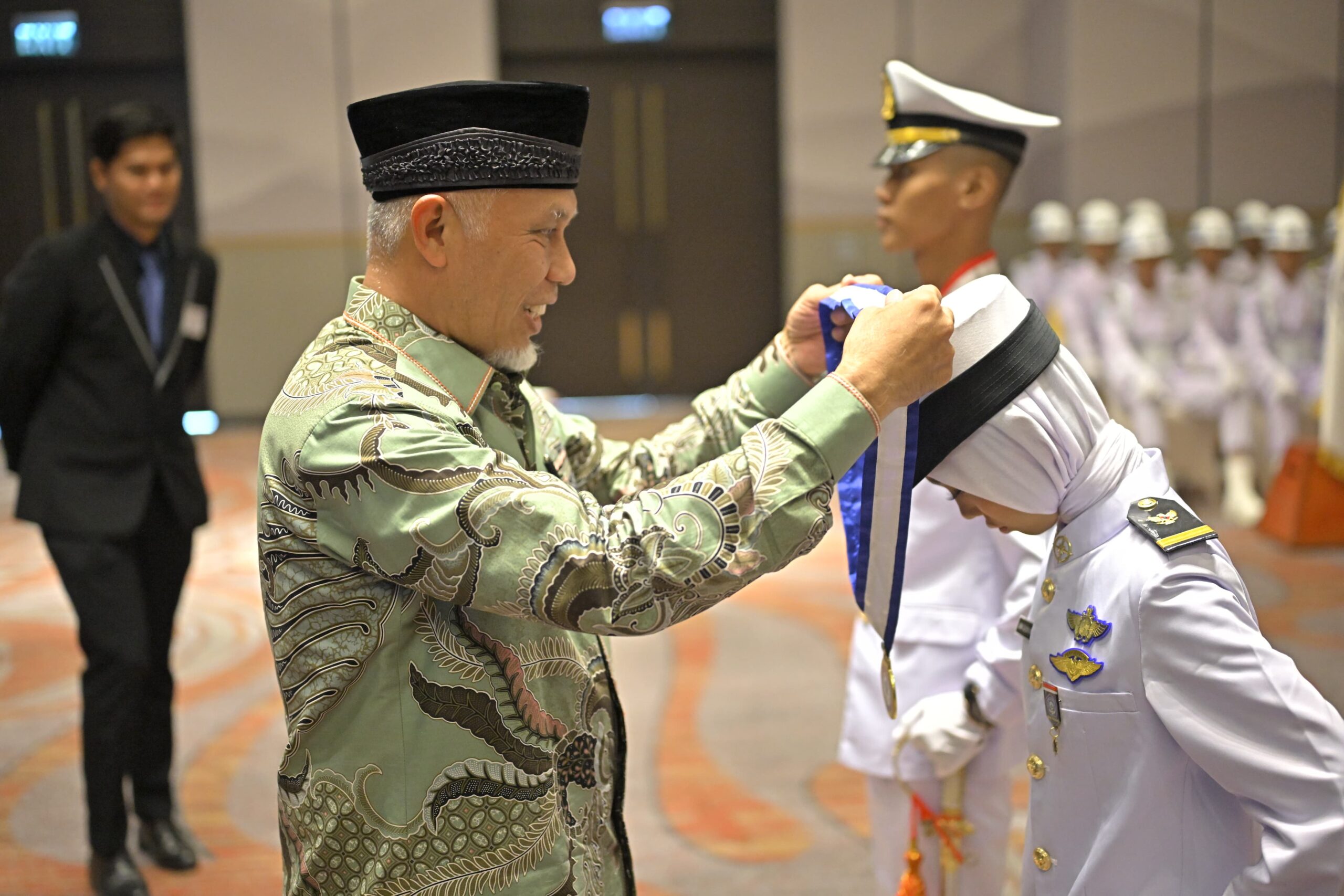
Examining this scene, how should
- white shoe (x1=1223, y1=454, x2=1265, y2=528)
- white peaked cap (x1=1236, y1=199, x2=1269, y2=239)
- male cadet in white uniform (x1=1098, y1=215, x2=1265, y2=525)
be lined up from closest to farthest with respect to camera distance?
white shoe (x1=1223, y1=454, x2=1265, y2=528) < male cadet in white uniform (x1=1098, y1=215, x2=1265, y2=525) < white peaked cap (x1=1236, y1=199, x2=1269, y2=239)

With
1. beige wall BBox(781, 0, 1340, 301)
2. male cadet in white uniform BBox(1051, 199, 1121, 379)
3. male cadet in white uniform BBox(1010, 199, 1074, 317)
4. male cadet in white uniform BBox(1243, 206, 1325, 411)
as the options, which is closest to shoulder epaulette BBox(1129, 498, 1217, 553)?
male cadet in white uniform BBox(1051, 199, 1121, 379)

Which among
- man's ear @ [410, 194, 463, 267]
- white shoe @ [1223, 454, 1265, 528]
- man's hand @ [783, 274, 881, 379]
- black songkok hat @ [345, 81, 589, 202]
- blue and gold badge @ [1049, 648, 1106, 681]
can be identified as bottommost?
white shoe @ [1223, 454, 1265, 528]

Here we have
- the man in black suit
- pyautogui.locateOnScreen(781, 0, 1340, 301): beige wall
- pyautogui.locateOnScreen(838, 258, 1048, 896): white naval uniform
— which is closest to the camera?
pyautogui.locateOnScreen(838, 258, 1048, 896): white naval uniform

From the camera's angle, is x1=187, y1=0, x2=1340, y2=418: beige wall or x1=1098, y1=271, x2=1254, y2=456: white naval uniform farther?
x1=187, y1=0, x2=1340, y2=418: beige wall

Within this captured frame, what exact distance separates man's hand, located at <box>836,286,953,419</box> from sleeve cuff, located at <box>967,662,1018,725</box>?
0.72 meters

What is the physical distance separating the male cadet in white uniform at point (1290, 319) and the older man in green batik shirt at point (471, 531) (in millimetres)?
6924

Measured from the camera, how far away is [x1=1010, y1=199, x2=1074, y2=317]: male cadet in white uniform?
28.3ft

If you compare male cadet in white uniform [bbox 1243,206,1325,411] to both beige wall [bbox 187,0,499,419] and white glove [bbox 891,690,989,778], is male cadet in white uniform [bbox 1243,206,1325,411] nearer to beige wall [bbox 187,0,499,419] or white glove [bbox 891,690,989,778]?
beige wall [bbox 187,0,499,419]

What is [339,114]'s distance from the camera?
1025 centimetres

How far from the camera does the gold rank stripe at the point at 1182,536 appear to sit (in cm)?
133

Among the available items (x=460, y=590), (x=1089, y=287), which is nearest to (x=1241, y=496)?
(x=1089, y=287)

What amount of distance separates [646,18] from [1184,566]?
9532 mm

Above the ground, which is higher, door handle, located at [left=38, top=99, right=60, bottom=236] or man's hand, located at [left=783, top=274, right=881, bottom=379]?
door handle, located at [left=38, top=99, right=60, bottom=236]

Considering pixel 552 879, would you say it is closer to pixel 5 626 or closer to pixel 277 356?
pixel 5 626
